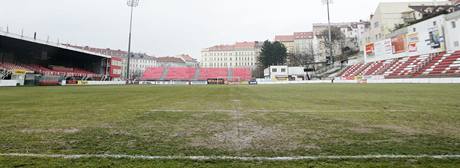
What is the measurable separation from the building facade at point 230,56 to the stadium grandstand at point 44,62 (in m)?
62.3

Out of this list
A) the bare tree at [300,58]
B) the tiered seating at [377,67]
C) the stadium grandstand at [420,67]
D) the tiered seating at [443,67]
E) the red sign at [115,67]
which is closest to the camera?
the tiered seating at [443,67]

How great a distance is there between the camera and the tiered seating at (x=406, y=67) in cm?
3167

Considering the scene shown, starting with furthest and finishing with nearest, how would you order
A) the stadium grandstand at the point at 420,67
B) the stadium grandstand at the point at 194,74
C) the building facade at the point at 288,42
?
1. the building facade at the point at 288,42
2. the stadium grandstand at the point at 194,74
3. the stadium grandstand at the point at 420,67

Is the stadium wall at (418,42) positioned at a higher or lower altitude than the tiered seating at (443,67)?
higher

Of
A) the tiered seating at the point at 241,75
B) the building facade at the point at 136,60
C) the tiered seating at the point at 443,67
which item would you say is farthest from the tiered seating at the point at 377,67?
the building facade at the point at 136,60

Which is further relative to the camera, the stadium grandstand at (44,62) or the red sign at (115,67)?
the red sign at (115,67)

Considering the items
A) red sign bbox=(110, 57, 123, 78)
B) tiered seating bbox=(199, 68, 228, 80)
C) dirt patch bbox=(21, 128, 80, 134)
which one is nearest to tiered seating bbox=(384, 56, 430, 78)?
dirt patch bbox=(21, 128, 80, 134)

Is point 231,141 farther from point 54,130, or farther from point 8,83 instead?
point 8,83

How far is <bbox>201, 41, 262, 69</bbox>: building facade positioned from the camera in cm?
11000

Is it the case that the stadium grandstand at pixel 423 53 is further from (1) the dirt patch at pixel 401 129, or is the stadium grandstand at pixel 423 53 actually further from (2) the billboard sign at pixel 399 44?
(1) the dirt patch at pixel 401 129

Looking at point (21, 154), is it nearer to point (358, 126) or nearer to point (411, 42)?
point (358, 126)

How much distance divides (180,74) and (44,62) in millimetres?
31100

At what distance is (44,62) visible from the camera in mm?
41844

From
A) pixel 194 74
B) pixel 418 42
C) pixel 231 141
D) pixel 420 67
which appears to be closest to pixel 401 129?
pixel 231 141
